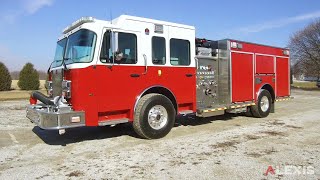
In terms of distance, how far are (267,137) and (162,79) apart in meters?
2.89

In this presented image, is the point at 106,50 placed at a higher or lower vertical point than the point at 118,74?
higher

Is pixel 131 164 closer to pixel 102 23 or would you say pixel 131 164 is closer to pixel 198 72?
pixel 102 23

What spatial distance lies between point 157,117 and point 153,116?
4.9 inches

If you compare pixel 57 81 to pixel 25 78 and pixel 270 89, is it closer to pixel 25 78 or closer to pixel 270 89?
pixel 270 89

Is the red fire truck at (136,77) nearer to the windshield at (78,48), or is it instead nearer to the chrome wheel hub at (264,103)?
the windshield at (78,48)

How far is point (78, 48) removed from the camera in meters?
7.49

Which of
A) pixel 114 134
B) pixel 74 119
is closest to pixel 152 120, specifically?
pixel 114 134

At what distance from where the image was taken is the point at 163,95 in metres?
8.27

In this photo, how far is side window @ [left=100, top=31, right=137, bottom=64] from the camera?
23.6 ft

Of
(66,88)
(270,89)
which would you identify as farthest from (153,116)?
(270,89)

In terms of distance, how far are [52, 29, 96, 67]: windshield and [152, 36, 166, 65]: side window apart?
1607mm

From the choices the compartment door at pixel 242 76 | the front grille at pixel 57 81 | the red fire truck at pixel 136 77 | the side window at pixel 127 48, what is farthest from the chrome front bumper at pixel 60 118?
the compartment door at pixel 242 76

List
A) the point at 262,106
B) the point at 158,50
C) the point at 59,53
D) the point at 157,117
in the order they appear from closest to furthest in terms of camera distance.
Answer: the point at 157,117 → the point at 158,50 → the point at 59,53 → the point at 262,106

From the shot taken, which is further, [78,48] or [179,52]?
[179,52]
